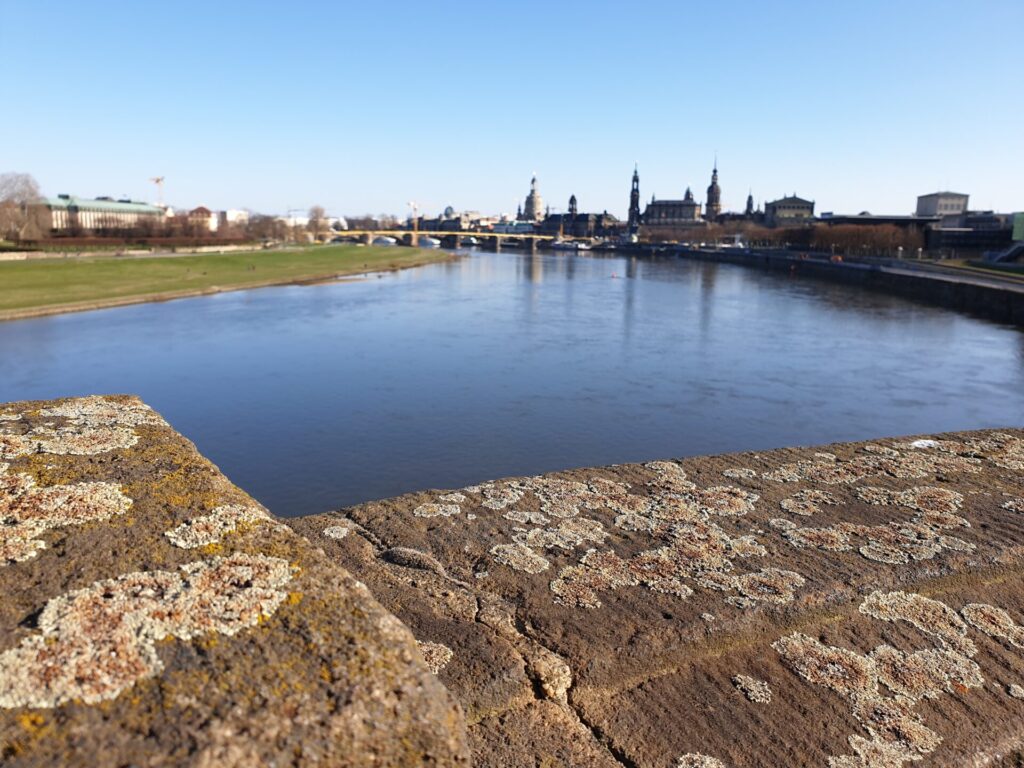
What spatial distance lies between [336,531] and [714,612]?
3.58 metres

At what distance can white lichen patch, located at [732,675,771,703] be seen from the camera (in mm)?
5043

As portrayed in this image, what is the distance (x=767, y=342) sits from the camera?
30328mm

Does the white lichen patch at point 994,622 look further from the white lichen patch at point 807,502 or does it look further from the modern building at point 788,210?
the modern building at point 788,210

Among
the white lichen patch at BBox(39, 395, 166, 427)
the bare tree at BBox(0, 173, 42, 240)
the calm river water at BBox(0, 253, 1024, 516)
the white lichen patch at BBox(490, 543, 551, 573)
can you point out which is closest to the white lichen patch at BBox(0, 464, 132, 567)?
the white lichen patch at BBox(39, 395, 166, 427)

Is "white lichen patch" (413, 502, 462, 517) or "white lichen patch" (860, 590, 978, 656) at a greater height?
"white lichen patch" (413, 502, 462, 517)

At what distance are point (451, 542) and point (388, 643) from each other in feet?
11.8

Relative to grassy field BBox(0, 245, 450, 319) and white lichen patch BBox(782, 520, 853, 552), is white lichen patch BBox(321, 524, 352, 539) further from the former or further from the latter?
grassy field BBox(0, 245, 450, 319)

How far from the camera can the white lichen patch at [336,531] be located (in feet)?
22.9

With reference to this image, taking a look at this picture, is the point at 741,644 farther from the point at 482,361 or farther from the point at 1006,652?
the point at 482,361

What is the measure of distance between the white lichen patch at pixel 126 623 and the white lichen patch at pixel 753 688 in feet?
10.7

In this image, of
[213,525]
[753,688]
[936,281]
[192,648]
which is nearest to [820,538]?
[753,688]

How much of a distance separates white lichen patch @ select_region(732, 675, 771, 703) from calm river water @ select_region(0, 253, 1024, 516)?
7.11m

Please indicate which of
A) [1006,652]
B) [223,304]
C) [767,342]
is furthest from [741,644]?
[223,304]

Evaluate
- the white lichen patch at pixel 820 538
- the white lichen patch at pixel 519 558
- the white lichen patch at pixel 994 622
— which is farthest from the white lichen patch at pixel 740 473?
the white lichen patch at pixel 519 558
